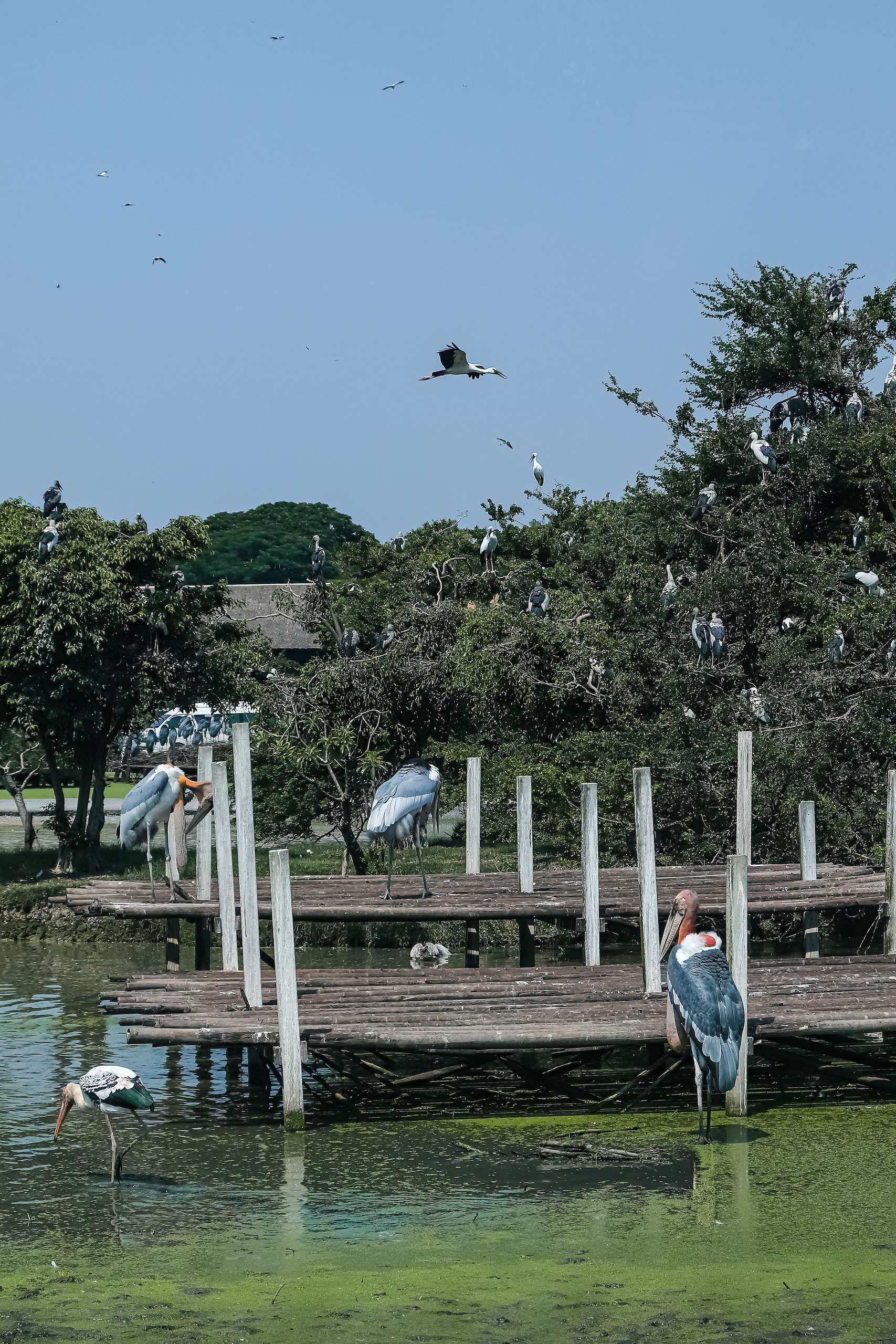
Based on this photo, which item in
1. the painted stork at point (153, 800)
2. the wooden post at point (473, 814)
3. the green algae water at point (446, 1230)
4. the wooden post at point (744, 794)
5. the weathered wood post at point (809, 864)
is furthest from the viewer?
the wooden post at point (473, 814)

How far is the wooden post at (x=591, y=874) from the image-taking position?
47.2 ft

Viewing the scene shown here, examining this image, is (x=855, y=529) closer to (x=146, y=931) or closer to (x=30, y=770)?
(x=146, y=931)

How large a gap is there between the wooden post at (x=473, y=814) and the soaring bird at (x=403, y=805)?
2053 millimetres

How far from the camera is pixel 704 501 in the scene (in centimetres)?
2380

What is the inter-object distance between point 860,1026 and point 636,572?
13366mm

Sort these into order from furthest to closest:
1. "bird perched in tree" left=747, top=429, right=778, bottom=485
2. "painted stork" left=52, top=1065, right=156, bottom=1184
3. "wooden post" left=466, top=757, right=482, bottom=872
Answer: "bird perched in tree" left=747, top=429, right=778, bottom=485 → "wooden post" left=466, top=757, right=482, bottom=872 → "painted stork" left=52, top=1065, right=156, bottom=1184

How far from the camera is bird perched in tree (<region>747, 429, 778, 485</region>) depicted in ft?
76.8

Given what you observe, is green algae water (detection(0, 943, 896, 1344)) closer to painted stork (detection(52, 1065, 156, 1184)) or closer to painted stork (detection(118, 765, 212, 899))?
painted stork (detection(52, 1065, 156, 1184))

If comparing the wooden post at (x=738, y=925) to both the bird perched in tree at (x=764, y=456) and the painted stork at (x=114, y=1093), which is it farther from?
the bird perched in tree at (x=764, y=456)

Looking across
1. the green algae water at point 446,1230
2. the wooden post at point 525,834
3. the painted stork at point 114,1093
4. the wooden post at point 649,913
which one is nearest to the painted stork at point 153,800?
the wooden post at point 525,834

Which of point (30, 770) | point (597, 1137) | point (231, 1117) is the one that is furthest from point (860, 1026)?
point (30, 770)

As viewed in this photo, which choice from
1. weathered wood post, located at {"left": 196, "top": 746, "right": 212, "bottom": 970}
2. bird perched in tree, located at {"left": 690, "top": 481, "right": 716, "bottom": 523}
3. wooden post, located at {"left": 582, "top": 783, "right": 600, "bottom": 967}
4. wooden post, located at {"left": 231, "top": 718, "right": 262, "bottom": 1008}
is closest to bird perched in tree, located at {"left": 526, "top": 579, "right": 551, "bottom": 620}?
bird perched in tree, located at {"left": 690, "top": 481, "right": 716, "bottom": 523}

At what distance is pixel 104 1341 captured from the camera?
7.74 metres

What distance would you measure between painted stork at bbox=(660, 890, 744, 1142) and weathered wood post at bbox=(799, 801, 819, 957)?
16.9 ft
